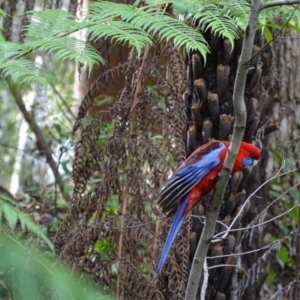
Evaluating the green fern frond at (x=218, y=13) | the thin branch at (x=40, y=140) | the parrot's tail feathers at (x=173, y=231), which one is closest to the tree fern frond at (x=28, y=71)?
the green fern frond at (x=218, y=13)

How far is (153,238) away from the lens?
271cm

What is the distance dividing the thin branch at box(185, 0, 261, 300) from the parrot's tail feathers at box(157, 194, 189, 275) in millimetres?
295

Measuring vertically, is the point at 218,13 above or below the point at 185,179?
above

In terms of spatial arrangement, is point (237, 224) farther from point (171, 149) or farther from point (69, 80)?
point (69, 80)

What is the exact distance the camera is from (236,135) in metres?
1.98

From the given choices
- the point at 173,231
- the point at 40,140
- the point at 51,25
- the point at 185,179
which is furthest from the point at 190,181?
the point at 40,140

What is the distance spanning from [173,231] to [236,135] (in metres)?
0.67

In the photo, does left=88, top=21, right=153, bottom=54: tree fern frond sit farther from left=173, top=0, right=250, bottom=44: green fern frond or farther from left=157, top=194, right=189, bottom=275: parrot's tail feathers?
left=157, top=194, right=189, bottom=275: parrot's tail feathers

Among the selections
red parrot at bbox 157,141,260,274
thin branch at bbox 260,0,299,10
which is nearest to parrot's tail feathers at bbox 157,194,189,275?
red parrot at bbox 157,141,260,274

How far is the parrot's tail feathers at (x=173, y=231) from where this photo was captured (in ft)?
8.10

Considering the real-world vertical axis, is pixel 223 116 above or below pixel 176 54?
below

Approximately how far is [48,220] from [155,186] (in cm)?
164

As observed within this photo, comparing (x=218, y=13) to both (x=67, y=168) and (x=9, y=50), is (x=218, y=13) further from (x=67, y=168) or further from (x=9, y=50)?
(x=67, y=168)

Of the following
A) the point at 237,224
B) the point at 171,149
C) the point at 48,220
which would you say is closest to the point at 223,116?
the point at 171,149
